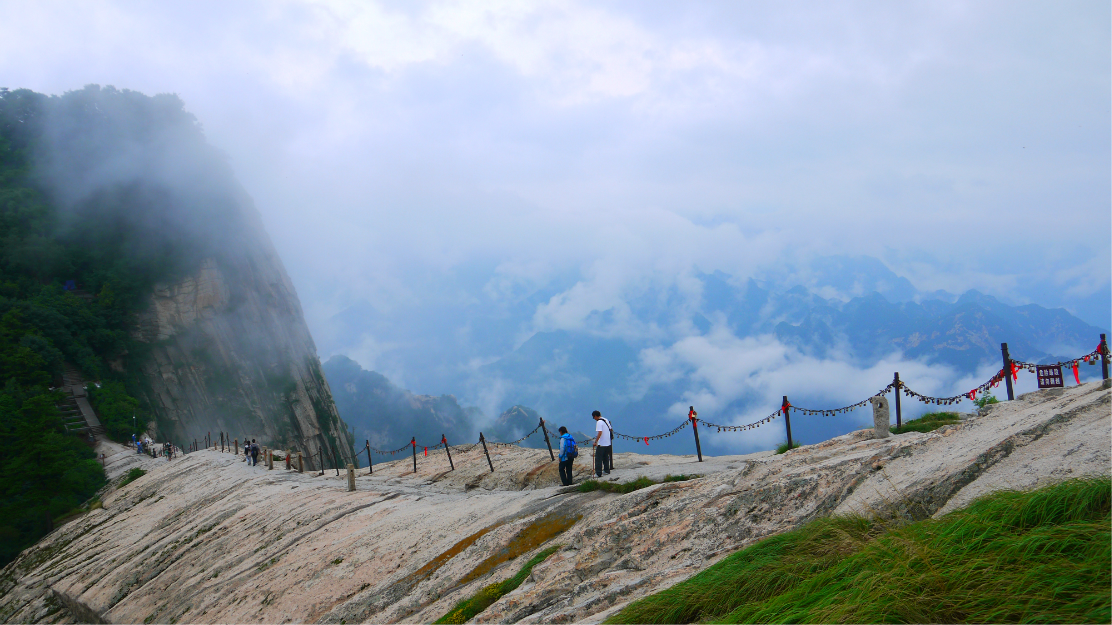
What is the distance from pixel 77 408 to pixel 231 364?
1546 cm

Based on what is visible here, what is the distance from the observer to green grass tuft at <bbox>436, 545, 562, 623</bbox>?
7.27 meters

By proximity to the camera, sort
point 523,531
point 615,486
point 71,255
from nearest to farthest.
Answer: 1. point 523,531
2. point 615,486
3. point 71,255

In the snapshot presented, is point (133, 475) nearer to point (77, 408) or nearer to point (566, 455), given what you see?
point (77, 408)

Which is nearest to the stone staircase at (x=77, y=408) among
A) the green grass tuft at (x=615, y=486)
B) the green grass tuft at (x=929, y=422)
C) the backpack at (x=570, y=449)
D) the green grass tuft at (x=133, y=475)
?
the green grass tuft at (x=133, y=475)

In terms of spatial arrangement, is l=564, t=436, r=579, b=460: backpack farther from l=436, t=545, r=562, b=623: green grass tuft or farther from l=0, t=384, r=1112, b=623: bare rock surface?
l=436, t=545, r=562, b=623: green grass tuft

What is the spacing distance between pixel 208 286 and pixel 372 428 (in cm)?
7774

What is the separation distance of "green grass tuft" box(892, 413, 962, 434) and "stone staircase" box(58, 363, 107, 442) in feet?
169

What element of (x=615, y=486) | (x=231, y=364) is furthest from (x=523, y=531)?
(x=231, y=364)

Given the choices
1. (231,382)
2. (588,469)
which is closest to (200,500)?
(588,469)

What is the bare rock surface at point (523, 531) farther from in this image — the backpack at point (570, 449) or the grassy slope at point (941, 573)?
the backpack at point (570, 449)

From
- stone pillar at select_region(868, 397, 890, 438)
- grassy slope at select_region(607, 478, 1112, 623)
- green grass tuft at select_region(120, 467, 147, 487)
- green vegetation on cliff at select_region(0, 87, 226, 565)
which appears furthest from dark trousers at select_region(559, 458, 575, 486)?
green vegetation on cliff at select_region(0, 87, 226, 565)

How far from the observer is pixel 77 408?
48.4 metres

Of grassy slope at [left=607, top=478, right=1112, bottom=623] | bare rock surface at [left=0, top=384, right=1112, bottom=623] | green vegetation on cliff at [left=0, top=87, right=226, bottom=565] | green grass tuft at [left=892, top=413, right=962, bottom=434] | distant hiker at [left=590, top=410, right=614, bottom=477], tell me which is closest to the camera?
grassy slope at [left=607, top=478, right=1112, bottom=623]

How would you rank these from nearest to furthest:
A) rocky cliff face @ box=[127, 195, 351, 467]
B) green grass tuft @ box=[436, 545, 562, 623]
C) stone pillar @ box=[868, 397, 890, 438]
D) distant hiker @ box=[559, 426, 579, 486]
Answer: green grass tuft @ box=[436, 545, 562, 623] < stone pillar @ box=[868, 397, 890, 438] < distant hiker @ box=[559, 426, 579, 486] < rocky cliff face @ box=[127, 195, 351, 467]
